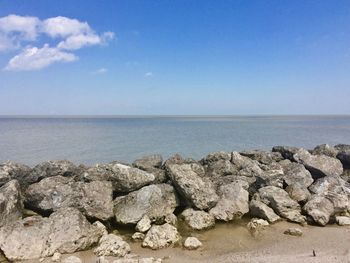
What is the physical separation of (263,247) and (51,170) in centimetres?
791

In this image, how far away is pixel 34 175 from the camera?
1058 cm

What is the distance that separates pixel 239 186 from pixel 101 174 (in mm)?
4755

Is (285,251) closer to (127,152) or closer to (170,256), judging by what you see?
(170,256)

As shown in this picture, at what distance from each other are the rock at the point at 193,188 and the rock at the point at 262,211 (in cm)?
118

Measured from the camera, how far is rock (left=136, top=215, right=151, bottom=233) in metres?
8.30

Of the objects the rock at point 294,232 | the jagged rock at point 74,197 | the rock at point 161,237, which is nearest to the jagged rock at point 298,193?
the rock at point 294,232

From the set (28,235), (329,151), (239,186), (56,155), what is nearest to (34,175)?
(28,235)

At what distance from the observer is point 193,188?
31.1ft

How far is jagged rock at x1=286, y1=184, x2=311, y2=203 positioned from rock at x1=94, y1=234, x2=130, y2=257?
5907mm

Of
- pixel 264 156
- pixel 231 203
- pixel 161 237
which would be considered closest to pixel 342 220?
pixel 231 203

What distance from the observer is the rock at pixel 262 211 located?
8.95 meters

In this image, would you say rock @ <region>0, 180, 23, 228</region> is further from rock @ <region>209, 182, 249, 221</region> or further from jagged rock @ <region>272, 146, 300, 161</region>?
jagged rock @ <region>272, 146, 300, 161</region>

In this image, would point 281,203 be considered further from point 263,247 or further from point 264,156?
point 264,156

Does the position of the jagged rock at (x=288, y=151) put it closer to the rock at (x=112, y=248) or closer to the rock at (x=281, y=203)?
the rock at (x=281, y=203)
